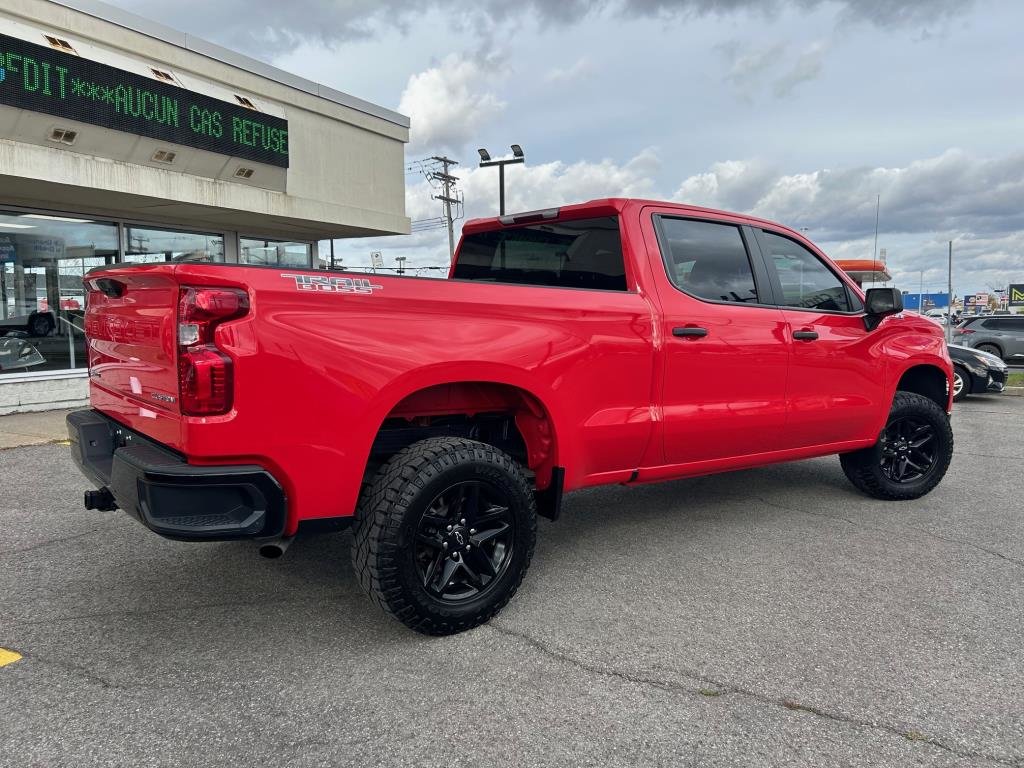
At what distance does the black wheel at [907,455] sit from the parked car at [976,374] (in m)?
7.18

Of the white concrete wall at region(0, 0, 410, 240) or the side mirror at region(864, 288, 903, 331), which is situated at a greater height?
the white concrete wall at region(0, 0, 410, 240)

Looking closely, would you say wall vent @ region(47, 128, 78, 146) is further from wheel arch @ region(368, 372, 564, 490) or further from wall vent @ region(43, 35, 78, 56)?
wheel arch @ region(368, 372, 564, 490)

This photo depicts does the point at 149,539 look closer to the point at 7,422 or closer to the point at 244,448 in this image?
the point at 244,448

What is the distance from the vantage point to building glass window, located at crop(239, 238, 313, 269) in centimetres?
1270

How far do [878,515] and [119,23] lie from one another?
407 inches

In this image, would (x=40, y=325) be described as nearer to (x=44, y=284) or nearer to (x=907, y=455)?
(x=44, y=284)

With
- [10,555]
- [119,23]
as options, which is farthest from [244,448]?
[119,23]

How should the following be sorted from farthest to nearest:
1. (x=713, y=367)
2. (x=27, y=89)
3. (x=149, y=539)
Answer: (x=27, y=89) < (x=149, y=539) < (x=713, y=367)

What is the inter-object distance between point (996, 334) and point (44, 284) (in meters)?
19.8

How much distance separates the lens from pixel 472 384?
3.36 meters

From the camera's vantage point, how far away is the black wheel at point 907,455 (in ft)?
17.0

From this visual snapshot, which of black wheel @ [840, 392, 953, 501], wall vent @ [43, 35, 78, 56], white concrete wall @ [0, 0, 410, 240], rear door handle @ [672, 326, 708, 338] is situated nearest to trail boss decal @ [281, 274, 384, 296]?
rear door handle @ [672, 326, 708, 338]

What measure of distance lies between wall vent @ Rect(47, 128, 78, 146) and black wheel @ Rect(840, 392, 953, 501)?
913cm

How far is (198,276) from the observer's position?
253cm
